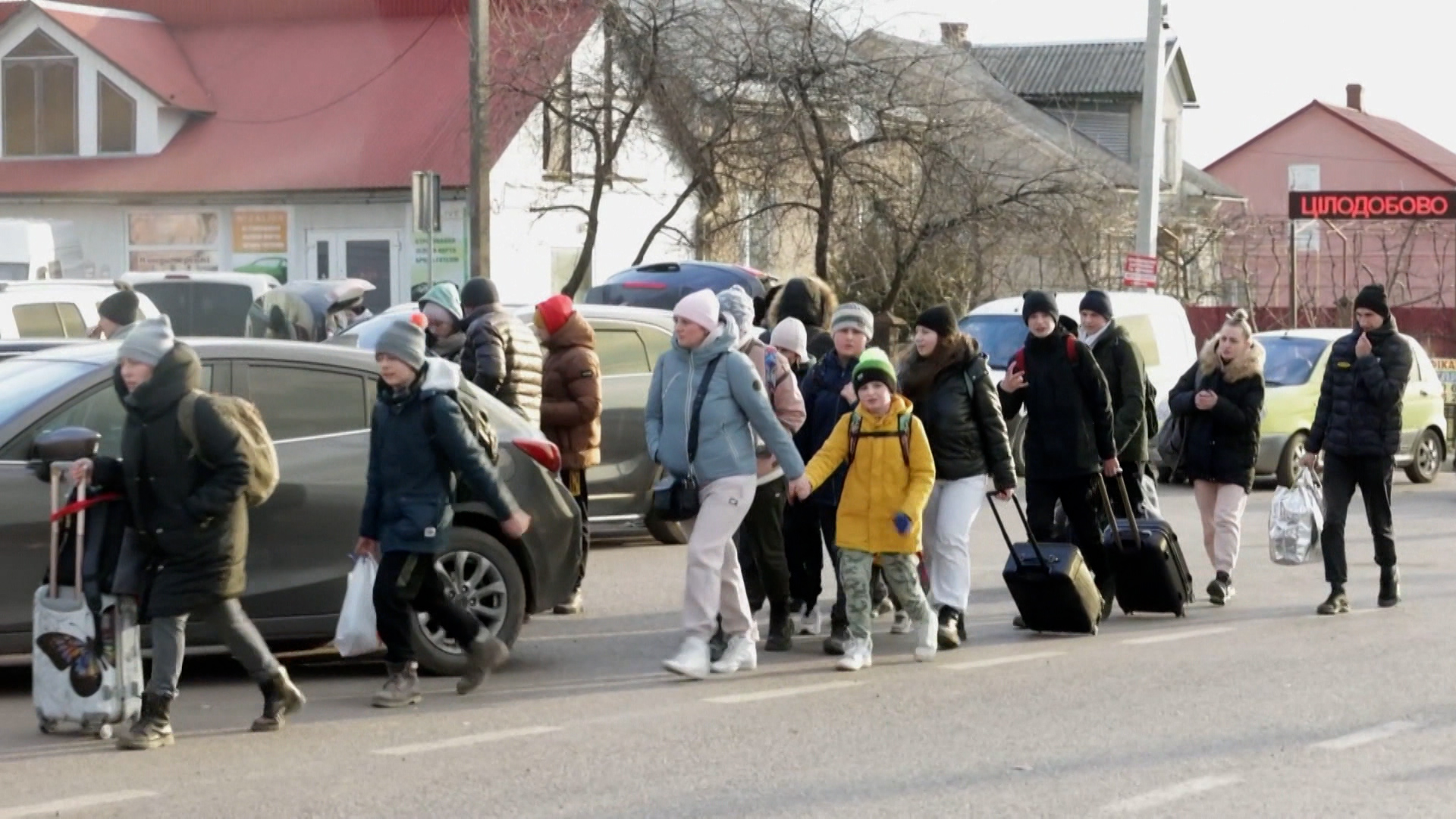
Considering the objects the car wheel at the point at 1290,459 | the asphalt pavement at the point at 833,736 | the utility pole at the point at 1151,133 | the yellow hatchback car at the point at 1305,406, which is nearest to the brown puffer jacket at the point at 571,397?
the asphalt pavement at the point at 833,736

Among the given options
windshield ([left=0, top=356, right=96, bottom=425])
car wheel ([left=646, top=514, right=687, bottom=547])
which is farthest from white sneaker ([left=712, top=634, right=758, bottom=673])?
car wheel ([left=646, top=514, right=687, bottom=547])

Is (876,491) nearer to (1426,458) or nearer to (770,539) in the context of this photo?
(770,539)

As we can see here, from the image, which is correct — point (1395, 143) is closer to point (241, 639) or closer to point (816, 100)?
point (816, 100)

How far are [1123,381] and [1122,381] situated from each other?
0.03 feet

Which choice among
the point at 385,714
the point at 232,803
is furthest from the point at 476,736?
Answer: the point at 232,803

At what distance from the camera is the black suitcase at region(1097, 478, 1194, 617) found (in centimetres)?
1220

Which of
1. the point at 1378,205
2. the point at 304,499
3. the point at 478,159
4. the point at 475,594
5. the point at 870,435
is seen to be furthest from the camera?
the point at 1378,205

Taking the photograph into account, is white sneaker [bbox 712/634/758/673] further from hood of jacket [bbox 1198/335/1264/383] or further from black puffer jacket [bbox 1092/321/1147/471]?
hood of jacket [bbox 1198/335/1264/383]

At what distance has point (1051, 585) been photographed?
38.0ft

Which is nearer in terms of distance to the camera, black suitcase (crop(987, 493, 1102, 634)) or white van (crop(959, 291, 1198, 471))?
black suitcase (crop(987, 493, 1102, 634))

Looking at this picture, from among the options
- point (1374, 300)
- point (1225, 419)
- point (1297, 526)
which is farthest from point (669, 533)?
point (1374, 300)

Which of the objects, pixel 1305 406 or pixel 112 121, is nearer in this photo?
pixel 1305 406

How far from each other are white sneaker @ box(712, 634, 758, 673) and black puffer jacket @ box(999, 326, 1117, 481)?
7.55 ft

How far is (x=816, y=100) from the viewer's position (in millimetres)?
28281
